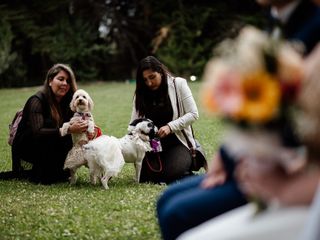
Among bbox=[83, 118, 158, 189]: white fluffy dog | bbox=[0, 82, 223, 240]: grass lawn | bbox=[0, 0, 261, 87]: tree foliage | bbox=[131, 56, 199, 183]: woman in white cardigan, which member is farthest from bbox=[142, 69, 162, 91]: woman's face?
bbox=[0, 0, 261, 87]: tree foliage

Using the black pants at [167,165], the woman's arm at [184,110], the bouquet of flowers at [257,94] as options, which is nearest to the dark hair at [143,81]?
the woman's arm at [184,110]

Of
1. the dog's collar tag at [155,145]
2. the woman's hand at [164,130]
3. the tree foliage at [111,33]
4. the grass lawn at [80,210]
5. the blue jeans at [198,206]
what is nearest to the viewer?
the blue jeans at [198,206]

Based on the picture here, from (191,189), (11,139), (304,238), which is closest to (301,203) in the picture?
(304,238)

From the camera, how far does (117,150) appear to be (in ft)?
22.8

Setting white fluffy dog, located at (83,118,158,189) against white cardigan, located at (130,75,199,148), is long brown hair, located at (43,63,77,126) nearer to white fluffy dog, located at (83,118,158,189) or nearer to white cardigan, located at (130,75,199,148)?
white fluffy dog, located at (83,118,158,189)

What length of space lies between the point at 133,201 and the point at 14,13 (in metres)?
26.1

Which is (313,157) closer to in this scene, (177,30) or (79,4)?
(177,30)

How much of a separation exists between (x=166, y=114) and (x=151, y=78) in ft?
1.69

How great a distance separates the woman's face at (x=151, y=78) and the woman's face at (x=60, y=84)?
993mm

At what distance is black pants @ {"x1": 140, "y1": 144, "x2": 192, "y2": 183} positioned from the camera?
7172 millimetres

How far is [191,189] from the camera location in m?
3.11

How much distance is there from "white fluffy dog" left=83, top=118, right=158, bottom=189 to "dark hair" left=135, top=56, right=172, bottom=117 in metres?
0.22

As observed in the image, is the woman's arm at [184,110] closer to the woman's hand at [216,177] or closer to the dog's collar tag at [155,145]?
the dog's collar tag at [155,145]

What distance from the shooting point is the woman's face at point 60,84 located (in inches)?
287
